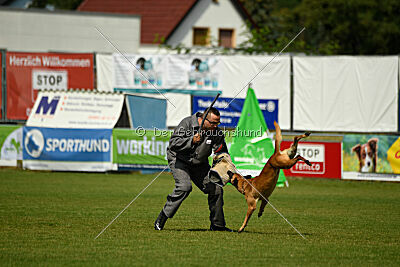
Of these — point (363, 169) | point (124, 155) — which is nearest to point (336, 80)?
point (363, 169)

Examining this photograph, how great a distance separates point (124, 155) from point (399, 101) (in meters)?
11.2

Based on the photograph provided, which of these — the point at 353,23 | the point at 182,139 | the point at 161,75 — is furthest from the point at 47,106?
the point at 353,23

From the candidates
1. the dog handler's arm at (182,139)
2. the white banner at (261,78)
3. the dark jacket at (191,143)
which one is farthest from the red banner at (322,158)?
the dog handler's arm at (182,139)

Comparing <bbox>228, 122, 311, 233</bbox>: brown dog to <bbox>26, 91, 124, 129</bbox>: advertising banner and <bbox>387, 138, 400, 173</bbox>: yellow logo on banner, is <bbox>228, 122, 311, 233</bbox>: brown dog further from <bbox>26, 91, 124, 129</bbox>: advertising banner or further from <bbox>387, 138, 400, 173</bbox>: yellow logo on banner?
<bbox>26, 91, 124, 129</bbox>: advertising banner

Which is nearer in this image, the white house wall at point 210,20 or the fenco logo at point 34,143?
the fenco logo at point 34,143

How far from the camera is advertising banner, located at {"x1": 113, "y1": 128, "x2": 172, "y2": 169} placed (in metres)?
21.6

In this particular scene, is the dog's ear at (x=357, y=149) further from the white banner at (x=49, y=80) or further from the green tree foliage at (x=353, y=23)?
the green tree foliage at (x=353, y=23)

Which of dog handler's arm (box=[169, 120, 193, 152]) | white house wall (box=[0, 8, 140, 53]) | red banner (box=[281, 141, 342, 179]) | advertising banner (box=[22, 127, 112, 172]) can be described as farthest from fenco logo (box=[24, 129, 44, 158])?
white house wall (box=[0, 8, 140, 53])

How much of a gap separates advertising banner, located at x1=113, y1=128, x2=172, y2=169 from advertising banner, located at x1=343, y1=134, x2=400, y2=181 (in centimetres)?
574

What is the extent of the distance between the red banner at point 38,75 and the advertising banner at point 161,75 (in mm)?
1275

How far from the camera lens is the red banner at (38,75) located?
88.0ft

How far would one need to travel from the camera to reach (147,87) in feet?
90.9

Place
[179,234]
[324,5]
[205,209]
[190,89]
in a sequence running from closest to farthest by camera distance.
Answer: [179,234], [205,209], [190,89], [324,5]

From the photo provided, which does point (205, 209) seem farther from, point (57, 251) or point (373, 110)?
point (373, 110)
